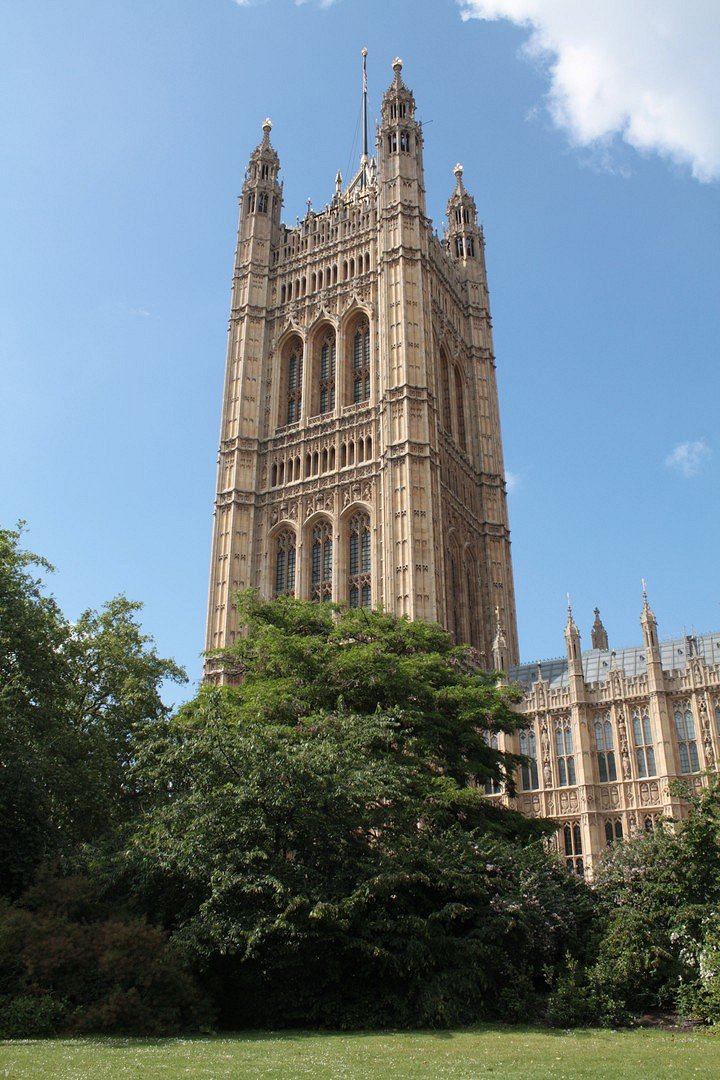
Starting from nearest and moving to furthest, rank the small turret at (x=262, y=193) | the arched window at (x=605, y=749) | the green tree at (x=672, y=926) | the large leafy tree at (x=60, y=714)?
the green tree at (x=672, y=926) → the large leafy tree at (x=60, y=714) → the arched window at (x=605, y=749) → the small turret at (x=262, y=193)

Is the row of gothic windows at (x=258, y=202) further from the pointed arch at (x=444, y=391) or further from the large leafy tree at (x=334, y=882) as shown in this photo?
the large leafy tree at (x=334, y=882)

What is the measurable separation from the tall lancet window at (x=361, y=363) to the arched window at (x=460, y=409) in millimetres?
6518

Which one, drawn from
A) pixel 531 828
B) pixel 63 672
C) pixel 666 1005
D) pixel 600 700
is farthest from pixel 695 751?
pixel 63 672

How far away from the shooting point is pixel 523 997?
16.1 meters

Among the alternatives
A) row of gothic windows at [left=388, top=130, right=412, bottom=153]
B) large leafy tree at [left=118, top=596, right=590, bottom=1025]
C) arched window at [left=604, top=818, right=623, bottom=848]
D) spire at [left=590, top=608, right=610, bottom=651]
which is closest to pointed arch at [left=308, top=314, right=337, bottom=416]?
row of gothic windows at [left=388, top=130, right=412, bottom=153]

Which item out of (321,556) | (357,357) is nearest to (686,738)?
(321,556)

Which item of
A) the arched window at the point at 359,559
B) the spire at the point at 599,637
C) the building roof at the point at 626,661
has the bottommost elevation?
the building roof at the point at 626,661

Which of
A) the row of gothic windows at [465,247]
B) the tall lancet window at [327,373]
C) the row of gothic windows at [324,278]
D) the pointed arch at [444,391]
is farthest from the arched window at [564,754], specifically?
the row of gothic windows at [465,247]

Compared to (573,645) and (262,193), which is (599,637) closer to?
(573,645)

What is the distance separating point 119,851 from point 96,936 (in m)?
3.38

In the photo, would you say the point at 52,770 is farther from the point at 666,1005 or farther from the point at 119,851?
the point at 666,1005

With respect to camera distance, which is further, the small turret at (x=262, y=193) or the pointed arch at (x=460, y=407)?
the small turret at (x=262, y=193)

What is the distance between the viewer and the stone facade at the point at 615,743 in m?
31.9

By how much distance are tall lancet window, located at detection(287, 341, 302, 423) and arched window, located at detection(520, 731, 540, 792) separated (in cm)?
2416
